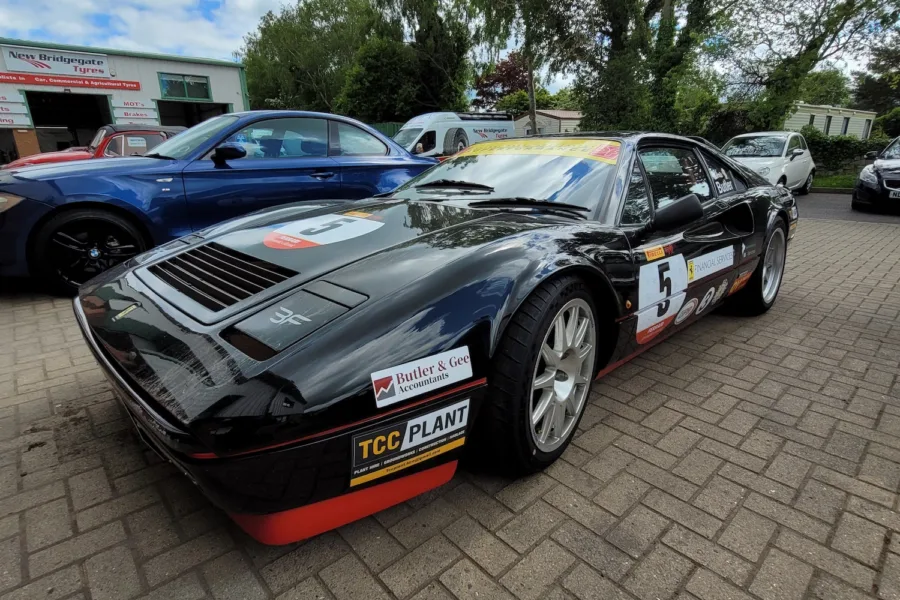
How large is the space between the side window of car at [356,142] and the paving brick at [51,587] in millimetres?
4105

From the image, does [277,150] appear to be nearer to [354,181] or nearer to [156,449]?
[354,181]

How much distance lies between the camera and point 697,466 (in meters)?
1.95

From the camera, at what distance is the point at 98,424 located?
212 centimetres

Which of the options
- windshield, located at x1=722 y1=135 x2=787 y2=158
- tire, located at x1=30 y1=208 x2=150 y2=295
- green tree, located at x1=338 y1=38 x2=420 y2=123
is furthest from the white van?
green tree, located at x1=338 y1=38 x2=420 y2=123

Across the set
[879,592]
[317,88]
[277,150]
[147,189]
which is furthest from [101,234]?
[317,88]

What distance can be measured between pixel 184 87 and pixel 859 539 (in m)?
21.5

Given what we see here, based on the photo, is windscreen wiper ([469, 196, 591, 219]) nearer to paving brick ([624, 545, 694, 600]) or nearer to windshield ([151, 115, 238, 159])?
paving brick ([624, 545, 694, 600])

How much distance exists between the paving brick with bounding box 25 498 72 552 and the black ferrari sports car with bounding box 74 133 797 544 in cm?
40

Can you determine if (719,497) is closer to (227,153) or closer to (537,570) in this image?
(537,570)

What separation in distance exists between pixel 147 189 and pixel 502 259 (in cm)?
343

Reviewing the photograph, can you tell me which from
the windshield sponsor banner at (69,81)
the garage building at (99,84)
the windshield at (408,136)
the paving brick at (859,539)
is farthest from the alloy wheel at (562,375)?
the windshield sponsor banner at (69,81)

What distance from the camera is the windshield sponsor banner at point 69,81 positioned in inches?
616

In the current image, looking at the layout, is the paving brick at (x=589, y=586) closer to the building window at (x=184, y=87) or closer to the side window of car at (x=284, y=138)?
the side window of car at (x=284, y=138)

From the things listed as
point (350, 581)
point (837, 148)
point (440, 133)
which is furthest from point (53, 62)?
point (837, 148)
